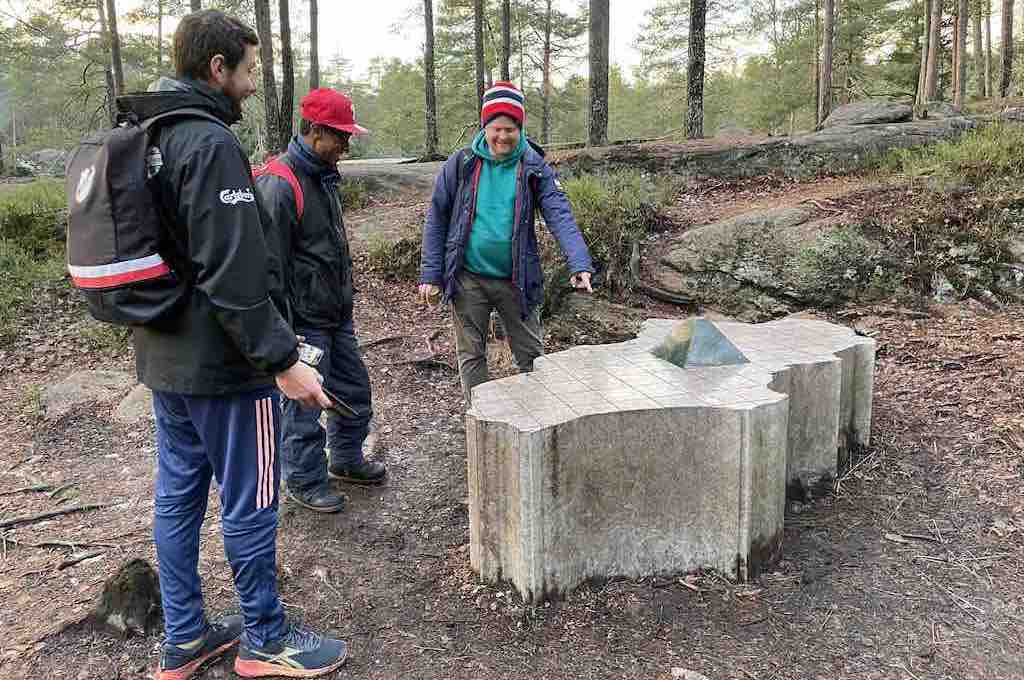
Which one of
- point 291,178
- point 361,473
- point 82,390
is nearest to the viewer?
point 291,178

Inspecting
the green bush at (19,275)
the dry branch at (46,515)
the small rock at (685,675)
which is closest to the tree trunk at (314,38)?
the green bush at (19,275)

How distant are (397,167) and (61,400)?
26.5ft

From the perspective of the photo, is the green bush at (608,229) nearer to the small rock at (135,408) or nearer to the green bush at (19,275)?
the small rock at (135,408)

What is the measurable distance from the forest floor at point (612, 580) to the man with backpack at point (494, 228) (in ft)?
3.55

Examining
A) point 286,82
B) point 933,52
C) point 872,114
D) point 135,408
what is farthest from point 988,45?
point 135,408

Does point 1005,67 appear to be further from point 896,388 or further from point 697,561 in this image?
point 697,561

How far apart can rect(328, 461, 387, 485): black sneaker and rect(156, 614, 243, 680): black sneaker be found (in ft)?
5.05

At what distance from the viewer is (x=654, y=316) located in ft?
21.4

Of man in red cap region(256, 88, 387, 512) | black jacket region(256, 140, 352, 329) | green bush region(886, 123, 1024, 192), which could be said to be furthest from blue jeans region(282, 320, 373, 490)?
green bush region(886, 123, 1024, 192)

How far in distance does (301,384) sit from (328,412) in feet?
5.48

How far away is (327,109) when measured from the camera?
11.3 feet

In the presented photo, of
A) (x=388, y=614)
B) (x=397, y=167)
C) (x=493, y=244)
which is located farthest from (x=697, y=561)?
(x=397, y=167)

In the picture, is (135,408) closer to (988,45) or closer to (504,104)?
(504,104)

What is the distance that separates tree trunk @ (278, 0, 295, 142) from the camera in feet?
42.7
